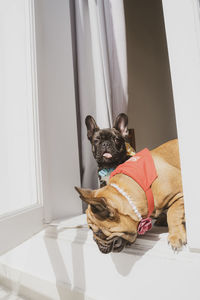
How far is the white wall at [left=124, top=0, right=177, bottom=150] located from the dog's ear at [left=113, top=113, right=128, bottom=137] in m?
1.28

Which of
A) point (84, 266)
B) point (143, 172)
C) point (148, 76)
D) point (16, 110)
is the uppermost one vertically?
point (148, 76)

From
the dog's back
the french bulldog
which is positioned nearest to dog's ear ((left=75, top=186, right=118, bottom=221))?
the french bulldog

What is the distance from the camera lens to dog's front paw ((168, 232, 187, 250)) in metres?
0.72

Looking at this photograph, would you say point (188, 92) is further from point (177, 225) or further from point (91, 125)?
point (91, 125)

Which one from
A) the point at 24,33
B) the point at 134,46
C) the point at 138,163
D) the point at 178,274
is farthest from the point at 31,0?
the point at 134,46

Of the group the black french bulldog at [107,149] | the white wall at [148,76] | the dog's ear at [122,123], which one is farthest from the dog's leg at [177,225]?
the white wall at [148,76]

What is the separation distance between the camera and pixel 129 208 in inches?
31.3

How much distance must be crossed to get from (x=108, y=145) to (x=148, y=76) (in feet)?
7.73

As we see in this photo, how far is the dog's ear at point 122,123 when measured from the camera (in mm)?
1357

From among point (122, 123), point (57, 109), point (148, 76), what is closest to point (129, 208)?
point (122, 123)

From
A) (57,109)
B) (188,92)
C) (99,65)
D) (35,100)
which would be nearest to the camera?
(188,92)

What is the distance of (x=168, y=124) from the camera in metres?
3.40

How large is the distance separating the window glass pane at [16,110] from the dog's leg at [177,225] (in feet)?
2.43

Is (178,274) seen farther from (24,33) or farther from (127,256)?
(24,33)
